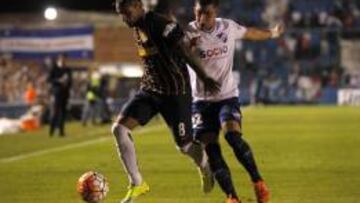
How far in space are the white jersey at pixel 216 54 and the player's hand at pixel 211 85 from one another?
131 mm

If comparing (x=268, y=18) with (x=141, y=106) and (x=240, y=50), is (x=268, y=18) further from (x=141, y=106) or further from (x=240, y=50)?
(x=141, y=106)

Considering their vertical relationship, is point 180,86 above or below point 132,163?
above

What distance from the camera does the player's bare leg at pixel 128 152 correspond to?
1101cm

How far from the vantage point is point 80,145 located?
2186 centimetres

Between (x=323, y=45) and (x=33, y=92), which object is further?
(x=323, y=45)

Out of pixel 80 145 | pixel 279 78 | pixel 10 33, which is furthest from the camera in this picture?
pixel 279 78

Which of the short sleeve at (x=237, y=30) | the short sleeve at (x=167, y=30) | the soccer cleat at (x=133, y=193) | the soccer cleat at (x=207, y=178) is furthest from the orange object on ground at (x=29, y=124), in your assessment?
the short sleeve at (x=167, y=30)

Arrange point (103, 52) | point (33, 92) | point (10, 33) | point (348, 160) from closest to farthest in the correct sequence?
point (348, 160) < point (33, 92) < point (10, 33) < point (103, 52)

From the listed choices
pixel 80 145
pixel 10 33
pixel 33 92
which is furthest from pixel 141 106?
pixel 10 33

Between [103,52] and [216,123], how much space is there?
103 ft

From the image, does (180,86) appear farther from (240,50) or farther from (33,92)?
(240,50)

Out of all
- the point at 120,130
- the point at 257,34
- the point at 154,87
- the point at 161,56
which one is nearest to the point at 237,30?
the point at 257,34

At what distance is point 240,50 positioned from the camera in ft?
159

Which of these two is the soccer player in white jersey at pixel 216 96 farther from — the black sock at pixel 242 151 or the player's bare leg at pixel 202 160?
the player's bare leg at pixel 202 160
